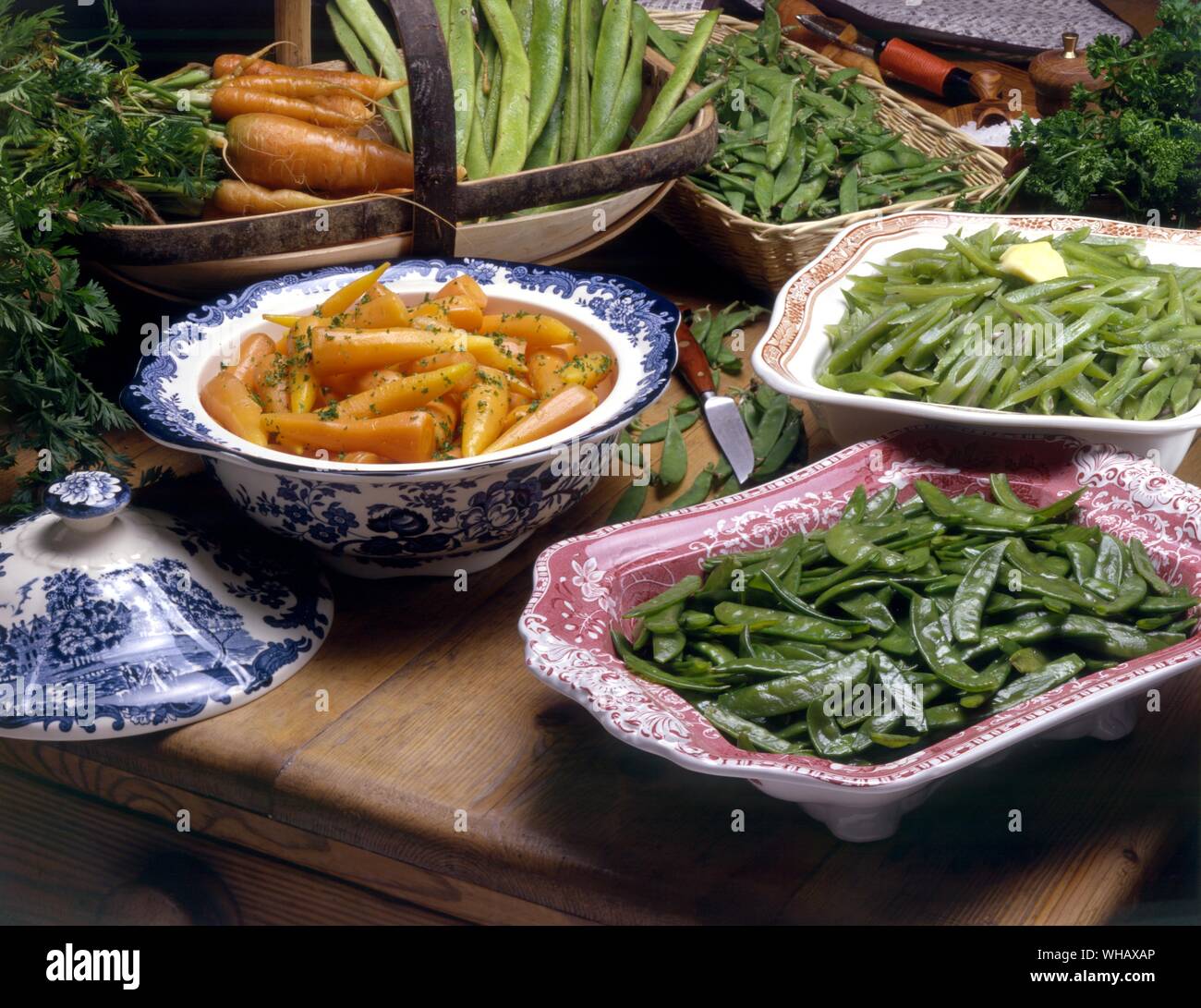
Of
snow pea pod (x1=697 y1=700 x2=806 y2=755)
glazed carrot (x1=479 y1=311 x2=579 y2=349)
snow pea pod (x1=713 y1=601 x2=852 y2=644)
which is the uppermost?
glazed carrot (x1=479 y1=311 x2=579 y2=349)

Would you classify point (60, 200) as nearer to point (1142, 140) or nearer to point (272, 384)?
point (272, 384)

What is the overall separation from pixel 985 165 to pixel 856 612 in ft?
4.99

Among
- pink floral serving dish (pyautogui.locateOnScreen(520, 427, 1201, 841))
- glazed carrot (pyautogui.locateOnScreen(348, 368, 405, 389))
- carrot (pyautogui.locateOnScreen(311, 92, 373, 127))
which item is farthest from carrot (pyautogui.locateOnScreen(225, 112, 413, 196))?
pink floral serving dish (pyautogui.locateOnScreen(520, 427, 1201, 841))

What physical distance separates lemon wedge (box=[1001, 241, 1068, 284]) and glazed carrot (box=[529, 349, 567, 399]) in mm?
659

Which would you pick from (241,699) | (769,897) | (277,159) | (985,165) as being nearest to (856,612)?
(769,897)

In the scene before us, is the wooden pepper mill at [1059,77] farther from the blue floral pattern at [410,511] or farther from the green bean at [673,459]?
the blue floral pattern at [410,511]

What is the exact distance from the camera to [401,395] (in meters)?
1.49

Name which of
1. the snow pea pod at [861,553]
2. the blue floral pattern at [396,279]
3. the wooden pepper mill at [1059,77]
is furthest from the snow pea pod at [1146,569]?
the wooden pepper mill at [1059,77]

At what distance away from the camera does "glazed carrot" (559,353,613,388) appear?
159 centimetres

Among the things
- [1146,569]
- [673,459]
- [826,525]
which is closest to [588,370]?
[673,459]

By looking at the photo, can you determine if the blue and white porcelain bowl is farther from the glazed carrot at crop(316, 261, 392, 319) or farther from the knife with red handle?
the knife with red handle

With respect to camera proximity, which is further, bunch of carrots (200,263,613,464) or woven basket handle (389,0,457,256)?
woven basket handle (389,0,457,256)

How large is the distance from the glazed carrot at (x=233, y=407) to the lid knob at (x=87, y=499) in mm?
147
